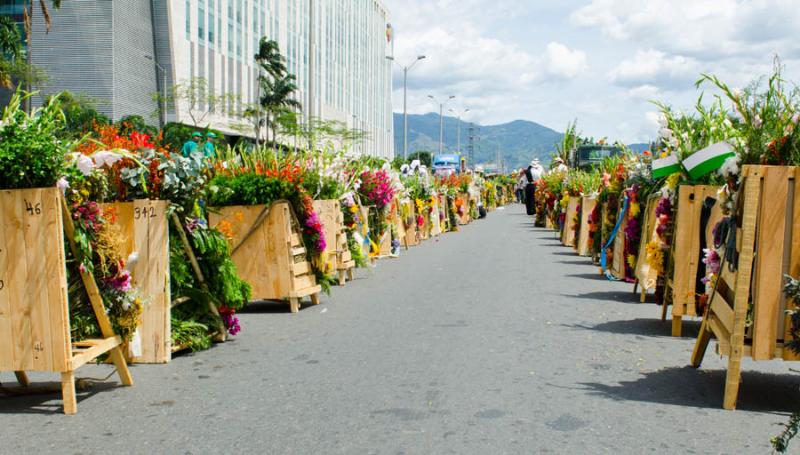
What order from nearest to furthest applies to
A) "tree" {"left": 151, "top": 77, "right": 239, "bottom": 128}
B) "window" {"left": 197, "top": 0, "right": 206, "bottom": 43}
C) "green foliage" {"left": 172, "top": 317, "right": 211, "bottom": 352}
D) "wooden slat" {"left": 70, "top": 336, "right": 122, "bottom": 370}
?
"wooden slat" {"left": 70, "top": 336, "right": 122, "bottom": 370}
"green foliage" {"left": 172, "top": 317, "right": 211, "bottom": 352}
"tree" {"left": 151, "top": 77, "right": 239, "bottom": 128}
"window" {"left": 197, "top": 0, "right": 206, "bottom": 43}

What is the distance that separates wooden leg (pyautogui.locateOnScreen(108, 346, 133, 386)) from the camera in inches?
254

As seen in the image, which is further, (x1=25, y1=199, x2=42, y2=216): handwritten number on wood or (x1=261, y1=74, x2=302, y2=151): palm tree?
(x1=261, y1=74, x2=302, y2=151): palm tree

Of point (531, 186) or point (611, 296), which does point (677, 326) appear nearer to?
point (611, 296)

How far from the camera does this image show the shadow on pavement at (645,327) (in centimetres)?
904

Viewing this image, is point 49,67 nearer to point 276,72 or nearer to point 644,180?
point 276,72

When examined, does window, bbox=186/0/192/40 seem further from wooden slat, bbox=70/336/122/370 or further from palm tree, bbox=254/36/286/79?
wooden slat, bbox=70/336/122/370

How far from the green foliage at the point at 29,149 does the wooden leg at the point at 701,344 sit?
16.3 feet

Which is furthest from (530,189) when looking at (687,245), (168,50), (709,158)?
(709,158)

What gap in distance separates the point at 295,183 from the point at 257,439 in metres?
6.08

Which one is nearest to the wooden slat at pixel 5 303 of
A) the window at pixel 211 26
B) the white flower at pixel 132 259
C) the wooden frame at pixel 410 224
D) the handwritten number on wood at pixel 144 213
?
the white flower at pixel 132 259

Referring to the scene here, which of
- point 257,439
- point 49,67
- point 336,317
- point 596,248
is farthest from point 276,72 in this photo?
point 257,439

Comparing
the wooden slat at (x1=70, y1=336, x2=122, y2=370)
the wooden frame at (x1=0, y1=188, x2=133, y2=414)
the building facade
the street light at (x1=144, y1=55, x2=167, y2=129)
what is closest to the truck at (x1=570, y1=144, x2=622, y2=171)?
the building facade

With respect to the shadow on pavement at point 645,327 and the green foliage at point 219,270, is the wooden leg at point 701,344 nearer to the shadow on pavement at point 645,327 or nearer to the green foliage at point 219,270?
the shadow on pavement at point 645,327

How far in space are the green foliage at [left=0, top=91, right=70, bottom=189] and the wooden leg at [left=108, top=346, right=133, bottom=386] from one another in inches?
55.4
